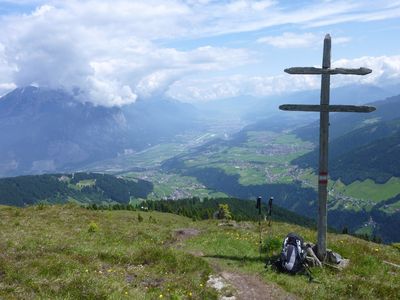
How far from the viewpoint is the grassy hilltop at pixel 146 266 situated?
16.9 metres

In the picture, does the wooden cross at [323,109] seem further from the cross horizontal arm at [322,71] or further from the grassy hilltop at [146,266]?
the grassy hilltop at [146,266]

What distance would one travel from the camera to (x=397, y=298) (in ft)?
59.5

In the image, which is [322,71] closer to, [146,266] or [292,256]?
[292,256]

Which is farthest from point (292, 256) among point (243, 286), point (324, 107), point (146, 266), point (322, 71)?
point (322, 71)

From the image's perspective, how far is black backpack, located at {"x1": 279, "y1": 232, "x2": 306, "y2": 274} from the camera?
21719mm

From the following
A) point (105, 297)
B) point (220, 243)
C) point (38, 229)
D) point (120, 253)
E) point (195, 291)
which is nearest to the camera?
point (105, 297)

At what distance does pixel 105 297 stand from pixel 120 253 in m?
7.50

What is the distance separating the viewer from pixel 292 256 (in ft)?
72.1

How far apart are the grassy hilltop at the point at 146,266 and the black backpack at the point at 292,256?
0.63 metres

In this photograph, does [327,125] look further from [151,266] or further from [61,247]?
[61,247]

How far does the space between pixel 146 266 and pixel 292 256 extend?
7.73 m

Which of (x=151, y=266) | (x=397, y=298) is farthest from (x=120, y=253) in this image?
(x=397, y=298)

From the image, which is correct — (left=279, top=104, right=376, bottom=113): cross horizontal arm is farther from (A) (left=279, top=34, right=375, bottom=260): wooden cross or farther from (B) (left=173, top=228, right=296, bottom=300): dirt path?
(B) (left=173, top=228, right=296, bottom=300): dirt path

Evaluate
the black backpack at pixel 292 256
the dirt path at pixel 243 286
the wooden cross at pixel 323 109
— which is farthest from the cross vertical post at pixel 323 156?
the dirt path at pixel 243 286
